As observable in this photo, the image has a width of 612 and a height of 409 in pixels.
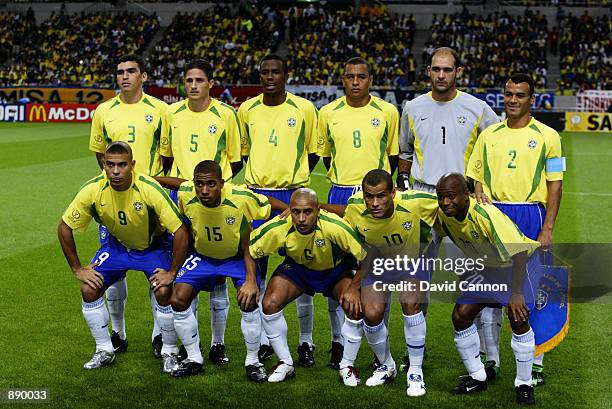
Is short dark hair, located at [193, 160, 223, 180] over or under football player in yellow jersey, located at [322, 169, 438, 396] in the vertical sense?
over

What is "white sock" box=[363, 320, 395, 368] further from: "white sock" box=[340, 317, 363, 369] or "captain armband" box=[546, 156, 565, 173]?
"captain armband" box=[546, 156, 565, 173]

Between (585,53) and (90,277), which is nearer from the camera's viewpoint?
(90,277)

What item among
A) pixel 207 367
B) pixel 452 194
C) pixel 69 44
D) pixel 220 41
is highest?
pixel 69 44

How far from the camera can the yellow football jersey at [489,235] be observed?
5609mm

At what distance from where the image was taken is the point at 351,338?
6059 millimetres

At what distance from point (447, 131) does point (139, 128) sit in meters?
2.60

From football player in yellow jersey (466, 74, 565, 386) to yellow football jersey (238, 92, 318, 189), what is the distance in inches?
64.5

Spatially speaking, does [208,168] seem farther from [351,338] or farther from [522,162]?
[522,162]

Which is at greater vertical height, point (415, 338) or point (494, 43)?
point (494, 43)

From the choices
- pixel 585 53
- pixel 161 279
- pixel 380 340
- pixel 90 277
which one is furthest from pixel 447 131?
pixel 585 53

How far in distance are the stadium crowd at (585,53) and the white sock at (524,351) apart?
2922 centimetres

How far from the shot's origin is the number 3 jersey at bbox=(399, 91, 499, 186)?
6.78 m

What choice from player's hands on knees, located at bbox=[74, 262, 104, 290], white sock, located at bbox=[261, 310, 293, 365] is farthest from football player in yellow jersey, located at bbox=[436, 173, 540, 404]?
player's hands on knees, located at bbox=[74, 262, 104, 290]

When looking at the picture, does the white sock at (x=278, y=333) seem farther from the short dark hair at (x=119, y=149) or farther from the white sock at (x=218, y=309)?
the short dark hair at (x=119, y=149)
